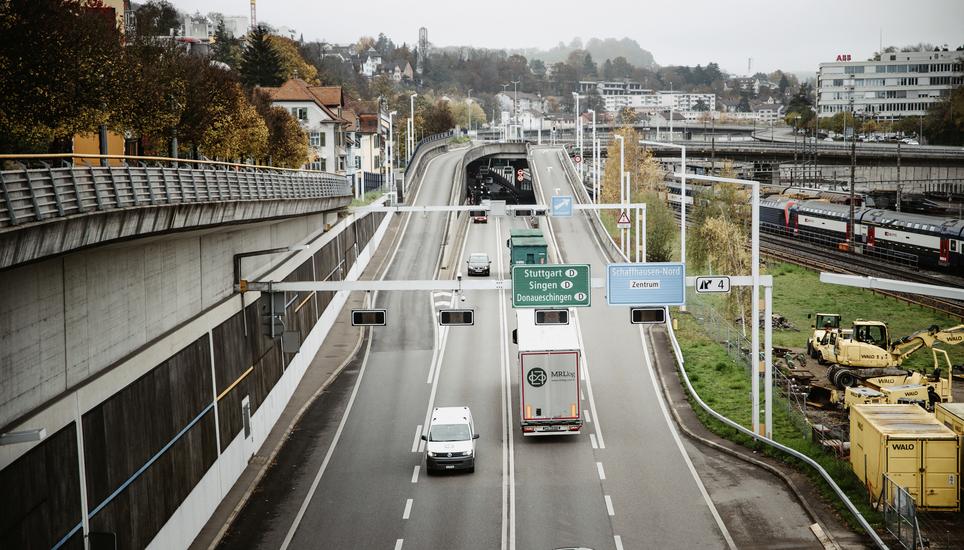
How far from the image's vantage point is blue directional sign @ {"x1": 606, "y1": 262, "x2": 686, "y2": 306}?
96.6 ft

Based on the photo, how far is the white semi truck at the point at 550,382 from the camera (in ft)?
106

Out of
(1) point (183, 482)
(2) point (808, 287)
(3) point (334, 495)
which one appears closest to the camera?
(1) point (183, 482)

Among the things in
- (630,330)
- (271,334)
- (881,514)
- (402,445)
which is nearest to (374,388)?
(402,445)

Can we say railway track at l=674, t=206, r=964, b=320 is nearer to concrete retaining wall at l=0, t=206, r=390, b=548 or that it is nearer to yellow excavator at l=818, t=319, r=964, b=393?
yellow excavator at l=818, t=319, r=964, b=393

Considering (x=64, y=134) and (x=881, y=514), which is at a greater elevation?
(x=64, y=134)

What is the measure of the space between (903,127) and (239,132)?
145679mm

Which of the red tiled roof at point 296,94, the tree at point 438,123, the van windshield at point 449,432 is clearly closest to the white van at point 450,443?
the van windshield at point 449,432

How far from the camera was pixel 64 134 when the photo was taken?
26.9 metres

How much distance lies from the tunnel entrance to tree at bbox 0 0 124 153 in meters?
97.9

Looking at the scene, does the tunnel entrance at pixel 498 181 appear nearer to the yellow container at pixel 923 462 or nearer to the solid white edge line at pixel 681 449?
the solid white edge line at pixel 681 449

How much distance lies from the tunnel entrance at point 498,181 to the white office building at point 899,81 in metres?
81.5

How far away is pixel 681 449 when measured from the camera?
1282 inches

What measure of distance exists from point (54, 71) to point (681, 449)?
72.0 ft

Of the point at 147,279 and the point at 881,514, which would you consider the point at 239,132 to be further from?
the point at 881,514
